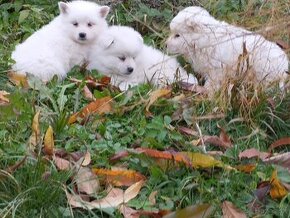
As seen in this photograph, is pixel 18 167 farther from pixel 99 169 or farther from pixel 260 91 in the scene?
pixel 260 91

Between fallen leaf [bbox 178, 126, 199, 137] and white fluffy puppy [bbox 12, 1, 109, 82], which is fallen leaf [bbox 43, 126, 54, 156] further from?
white fluffy puppy [bbox 12, 1, 109, 82]

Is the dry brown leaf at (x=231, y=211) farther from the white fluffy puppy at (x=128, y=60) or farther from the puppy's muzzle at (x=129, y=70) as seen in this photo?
the puppy's muzzle at (x=129, y=70)

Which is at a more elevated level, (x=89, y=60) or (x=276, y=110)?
(x=276, y=110)

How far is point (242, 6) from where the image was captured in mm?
6902

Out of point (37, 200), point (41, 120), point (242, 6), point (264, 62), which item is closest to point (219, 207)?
point (37, 200)

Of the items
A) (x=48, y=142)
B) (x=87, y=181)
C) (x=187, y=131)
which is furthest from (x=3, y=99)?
(x=187, y=131)

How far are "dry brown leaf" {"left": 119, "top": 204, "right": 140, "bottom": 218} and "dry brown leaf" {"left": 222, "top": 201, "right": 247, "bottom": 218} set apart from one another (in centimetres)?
47

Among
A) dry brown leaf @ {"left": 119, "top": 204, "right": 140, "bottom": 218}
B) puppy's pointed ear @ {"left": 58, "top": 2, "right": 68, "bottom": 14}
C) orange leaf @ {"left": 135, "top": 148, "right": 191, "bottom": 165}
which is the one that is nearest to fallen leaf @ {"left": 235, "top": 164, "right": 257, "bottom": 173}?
orange leaf @ {"left": 135, "top": 148, "right": 191, "bottom": 165}

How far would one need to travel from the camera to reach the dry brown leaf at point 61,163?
13.4 ft

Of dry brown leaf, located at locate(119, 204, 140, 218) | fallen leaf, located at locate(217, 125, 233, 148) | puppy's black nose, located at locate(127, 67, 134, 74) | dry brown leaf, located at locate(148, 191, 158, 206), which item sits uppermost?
fallen leaf, located at locate(217, 125, 233, 148)

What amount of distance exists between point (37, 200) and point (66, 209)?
16cm

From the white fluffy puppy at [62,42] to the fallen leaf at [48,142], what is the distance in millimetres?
1232

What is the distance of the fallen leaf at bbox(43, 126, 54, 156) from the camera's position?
168 inches

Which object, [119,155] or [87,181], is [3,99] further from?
[87,181]
